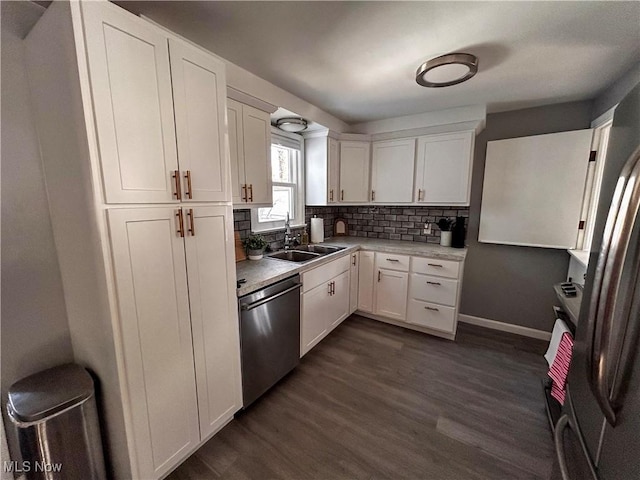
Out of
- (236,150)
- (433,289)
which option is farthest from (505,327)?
(236,150)

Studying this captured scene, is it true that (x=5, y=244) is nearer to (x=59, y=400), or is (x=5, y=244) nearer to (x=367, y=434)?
(x=59, y=400)

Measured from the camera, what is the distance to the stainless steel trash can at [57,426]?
1.05 meters

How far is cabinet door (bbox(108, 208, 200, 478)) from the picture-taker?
1083 mm

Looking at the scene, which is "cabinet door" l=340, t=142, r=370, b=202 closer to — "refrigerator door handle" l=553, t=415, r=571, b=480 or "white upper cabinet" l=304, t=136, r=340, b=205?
"white upper cabinet" l=304, t=136, r=340, b=205

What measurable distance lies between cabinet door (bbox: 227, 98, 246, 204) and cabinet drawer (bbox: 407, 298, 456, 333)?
6.98 ft

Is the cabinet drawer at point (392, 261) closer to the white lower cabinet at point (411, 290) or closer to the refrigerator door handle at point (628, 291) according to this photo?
the white lower cabinet at point (411, 290)

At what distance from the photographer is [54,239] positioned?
1297mm

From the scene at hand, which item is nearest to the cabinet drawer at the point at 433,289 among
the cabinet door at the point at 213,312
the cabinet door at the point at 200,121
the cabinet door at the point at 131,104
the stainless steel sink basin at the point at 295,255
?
the stainless steel sink basin at the point at 295,255

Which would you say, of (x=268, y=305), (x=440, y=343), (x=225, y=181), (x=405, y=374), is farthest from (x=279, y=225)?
(x=440, y=343)

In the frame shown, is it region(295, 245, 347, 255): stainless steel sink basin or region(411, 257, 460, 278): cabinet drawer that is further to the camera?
region(295, 245, 347, 255): stainless steel sink basin

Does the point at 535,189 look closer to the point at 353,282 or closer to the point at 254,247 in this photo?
the point at 353,282

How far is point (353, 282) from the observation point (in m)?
3.03

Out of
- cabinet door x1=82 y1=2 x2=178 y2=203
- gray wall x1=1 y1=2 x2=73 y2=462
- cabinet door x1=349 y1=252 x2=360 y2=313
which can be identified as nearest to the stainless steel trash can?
gray wall x1=1 y1=2 x2=73 y2=462

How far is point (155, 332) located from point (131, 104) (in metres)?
1.01
